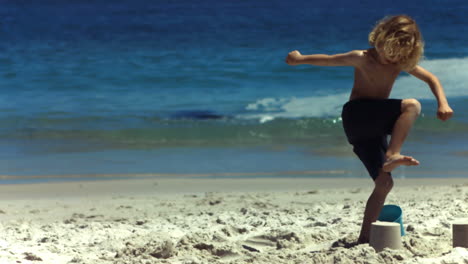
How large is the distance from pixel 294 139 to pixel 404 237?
17.9 feet

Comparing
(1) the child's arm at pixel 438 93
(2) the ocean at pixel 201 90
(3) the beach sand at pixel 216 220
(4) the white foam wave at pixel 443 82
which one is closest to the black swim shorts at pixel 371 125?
(1) the child's arm at pixel 438 93

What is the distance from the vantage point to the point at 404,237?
4.08 m

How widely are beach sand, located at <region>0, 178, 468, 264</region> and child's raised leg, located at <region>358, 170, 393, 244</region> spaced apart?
0.17 meters

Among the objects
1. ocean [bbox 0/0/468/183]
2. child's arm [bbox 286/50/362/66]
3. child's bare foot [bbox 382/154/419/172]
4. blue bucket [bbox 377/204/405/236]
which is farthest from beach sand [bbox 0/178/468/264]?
child's arm [bbox 286/50/362/66]

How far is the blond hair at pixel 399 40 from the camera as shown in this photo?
3.61m

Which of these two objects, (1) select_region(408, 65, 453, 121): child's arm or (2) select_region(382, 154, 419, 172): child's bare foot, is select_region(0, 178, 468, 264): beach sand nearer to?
(2) select_region(382, 154, 419, 172): child's bare foot

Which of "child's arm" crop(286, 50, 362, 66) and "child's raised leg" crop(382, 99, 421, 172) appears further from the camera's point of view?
"child's arm" crop(286, 50, 362, 66)

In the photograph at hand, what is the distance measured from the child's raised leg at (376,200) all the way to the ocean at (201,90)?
3189 mm

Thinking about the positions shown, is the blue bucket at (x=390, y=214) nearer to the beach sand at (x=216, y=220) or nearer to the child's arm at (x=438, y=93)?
the beach sand at (x=216, y=220)

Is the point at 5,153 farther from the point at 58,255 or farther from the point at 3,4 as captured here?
the point at 3,4

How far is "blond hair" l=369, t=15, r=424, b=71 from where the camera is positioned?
3.61m

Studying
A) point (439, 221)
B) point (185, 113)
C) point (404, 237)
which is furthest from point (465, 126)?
point (404, 237)

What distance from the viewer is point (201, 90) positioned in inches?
576

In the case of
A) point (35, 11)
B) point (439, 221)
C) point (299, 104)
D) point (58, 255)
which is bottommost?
point (58, 255)
